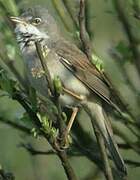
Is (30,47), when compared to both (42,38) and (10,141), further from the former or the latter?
(10,141)

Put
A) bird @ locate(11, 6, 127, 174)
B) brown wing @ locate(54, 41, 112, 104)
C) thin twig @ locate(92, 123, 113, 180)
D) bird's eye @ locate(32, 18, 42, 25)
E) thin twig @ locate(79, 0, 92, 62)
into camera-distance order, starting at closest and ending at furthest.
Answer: thin twig @ locate(79, 0, 92, 62) < thin twig @ locate(92, 123, 113, 180) < bird @ locate(11, 6, 127, 174) < brown wing @ locate(54, 41, 112, 104) < bird's eye @ locate(32, 18, 42, 25)

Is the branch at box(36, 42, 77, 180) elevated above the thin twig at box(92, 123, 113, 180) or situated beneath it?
elevated above

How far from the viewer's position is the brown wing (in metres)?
5.07

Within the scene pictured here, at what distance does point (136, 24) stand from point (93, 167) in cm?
136

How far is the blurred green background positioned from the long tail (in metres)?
0.23

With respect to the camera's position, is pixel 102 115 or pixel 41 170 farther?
pixel 41 170

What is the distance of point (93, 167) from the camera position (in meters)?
5.51

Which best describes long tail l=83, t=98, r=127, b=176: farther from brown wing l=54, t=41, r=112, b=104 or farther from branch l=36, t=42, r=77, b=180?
branch l=36, t=42, r=77, b=180

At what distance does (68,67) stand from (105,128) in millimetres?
578

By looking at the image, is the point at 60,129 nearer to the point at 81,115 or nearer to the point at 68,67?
the point at 68,67

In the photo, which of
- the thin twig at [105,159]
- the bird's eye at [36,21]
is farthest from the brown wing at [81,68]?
the thin twig at [105,159]

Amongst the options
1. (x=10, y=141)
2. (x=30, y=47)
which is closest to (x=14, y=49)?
(x=30, y=47)

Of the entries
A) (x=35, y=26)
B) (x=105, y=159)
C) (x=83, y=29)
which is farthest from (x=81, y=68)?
(x=83, y=29)

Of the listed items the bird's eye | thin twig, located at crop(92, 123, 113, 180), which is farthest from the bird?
thin twig, located at crop(92, 123, 113, 180)
